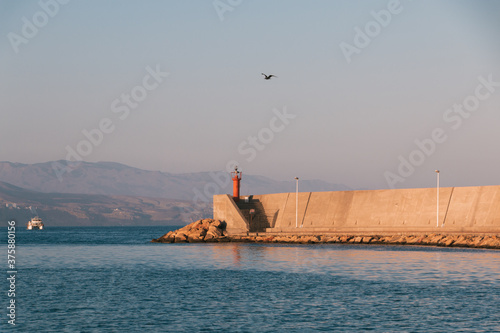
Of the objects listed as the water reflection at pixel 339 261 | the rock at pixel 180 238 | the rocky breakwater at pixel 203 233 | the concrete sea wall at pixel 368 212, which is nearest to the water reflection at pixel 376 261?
the water reflection at pixel 339 261

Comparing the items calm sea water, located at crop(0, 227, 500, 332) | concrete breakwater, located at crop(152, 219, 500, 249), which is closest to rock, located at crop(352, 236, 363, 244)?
concrete breakwater, located at crop(152, 219, 500, 249)

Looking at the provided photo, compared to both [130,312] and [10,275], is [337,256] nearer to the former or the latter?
[10,275]

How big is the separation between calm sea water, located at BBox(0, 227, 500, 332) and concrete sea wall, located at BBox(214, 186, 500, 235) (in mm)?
8111

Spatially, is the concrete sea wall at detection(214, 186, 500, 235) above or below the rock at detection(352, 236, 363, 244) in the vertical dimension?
above

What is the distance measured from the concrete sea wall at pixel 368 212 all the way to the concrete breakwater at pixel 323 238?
84cm

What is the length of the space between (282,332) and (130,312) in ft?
24.0

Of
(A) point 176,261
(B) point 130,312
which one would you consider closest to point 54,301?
(B) point 130,312

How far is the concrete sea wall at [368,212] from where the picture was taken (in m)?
62.4

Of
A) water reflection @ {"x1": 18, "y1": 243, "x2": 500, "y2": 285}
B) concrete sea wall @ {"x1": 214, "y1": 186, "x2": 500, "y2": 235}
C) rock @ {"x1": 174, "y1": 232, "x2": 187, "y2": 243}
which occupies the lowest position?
water reflection @ {"x1": 18, "y1": 243, "x2": 500, "y2": 285}

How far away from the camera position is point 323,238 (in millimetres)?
70562

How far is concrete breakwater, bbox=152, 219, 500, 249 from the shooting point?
60.0 meters

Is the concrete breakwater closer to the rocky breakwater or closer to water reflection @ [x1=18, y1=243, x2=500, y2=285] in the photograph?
the rocky breakwater

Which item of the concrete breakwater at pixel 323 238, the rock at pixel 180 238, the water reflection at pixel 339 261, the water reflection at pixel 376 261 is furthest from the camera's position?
the rock at pixel 180 238

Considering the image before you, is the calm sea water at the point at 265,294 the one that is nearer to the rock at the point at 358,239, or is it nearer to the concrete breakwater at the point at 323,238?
the concrete breakwater at the point at 323,238
